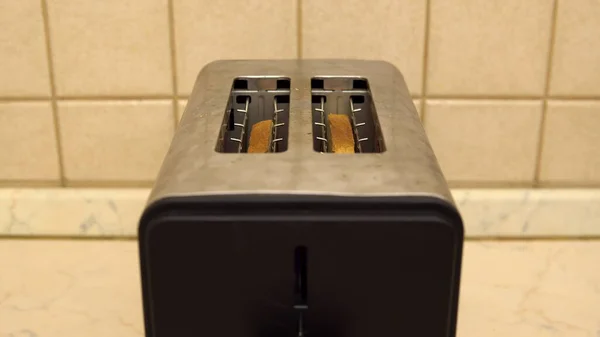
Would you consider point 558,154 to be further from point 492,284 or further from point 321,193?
point 321,193

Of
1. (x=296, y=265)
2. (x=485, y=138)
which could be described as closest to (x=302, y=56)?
(x=485, y=138)

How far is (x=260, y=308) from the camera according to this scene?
49cm

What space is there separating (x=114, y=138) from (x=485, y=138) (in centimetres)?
48

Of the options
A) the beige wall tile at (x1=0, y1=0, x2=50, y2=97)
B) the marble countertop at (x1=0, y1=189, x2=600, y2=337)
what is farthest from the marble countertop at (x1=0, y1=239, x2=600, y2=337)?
the beige wall tile at (x1=0, y1=0, x2=50, y2=97)

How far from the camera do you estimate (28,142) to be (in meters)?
0.94

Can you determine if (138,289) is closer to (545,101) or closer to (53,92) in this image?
(53,92)

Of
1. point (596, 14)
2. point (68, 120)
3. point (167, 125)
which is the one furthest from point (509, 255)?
point (68, 120)

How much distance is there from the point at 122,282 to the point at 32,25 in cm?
33

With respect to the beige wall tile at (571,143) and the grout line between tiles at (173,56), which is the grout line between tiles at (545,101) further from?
the grout line between tiles at (173,56)

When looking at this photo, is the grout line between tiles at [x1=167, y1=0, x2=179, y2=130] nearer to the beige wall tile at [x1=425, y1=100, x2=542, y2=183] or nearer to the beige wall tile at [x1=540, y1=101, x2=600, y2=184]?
the beige wall tile at [x1=425, y1=100, x2=542, y2=183]

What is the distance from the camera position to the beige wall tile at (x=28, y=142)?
0.93m

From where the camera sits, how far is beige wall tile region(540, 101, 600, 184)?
921 mm

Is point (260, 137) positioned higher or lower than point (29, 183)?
higher

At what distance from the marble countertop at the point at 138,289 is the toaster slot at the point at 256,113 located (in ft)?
0.83
